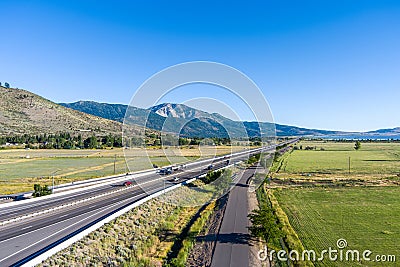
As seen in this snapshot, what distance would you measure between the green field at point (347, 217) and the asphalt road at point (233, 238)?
510 centimetres

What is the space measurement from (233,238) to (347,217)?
1631 cm

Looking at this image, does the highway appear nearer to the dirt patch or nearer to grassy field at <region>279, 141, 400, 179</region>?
the dirt patch

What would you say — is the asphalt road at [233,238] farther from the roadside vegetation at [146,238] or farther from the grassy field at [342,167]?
the grassy field at [342,167]

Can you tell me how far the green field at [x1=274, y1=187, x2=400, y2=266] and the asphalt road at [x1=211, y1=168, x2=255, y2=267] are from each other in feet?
16.7

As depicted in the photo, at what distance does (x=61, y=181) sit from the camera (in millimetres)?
58000

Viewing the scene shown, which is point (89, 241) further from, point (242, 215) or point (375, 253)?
point (375, 253)

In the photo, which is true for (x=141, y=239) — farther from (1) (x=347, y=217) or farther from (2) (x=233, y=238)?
(1) (x=347, y=217)

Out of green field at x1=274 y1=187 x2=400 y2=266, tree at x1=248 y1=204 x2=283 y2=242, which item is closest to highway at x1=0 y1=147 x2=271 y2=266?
tree at x1=248 y1=204 x2=283 y2=242

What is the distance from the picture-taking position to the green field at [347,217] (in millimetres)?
26275

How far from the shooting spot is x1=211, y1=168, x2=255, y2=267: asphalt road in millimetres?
21583

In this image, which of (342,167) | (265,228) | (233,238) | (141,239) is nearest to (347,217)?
(265,228)

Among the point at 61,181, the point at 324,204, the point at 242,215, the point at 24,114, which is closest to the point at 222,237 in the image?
the point at 242,215

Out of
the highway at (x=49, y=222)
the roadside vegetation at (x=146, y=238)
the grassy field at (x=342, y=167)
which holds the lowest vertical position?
the roadside vegetation at (x=146, y=238)

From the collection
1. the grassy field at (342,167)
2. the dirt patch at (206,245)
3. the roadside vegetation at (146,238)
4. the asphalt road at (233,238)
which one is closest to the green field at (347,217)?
the asphalt road at (233,238)
